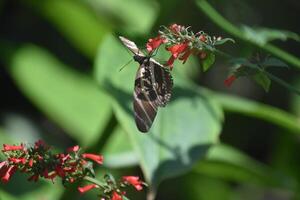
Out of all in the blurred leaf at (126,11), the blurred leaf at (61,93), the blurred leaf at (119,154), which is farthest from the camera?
the blurred leaf at (126,11)

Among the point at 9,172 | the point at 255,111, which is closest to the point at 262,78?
the point at 9,172

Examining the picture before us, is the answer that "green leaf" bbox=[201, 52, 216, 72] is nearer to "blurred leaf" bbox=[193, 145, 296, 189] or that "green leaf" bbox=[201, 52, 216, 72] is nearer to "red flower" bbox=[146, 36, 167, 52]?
"red flower" bbox=[146, 36, 167, 52]

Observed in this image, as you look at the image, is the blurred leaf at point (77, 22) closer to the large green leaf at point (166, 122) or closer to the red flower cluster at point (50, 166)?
the large green leaf at point (166, 122)

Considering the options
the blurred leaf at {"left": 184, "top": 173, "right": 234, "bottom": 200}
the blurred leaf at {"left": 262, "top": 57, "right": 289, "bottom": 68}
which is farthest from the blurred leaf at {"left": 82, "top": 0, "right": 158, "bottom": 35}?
Result: the blurred leaf at {"left": 262, "top": 57, "right": 289, "bottom": 68}

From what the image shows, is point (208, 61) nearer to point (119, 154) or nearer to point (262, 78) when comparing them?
point (262, 78)

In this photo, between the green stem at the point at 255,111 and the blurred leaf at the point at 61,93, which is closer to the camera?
the green stem at the point at 255,111

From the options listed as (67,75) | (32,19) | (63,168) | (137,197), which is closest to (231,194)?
(137,197)

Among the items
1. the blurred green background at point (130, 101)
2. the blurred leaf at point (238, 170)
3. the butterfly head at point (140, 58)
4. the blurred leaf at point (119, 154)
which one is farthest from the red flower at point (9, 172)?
the blurred leaf at point (238, 170)
